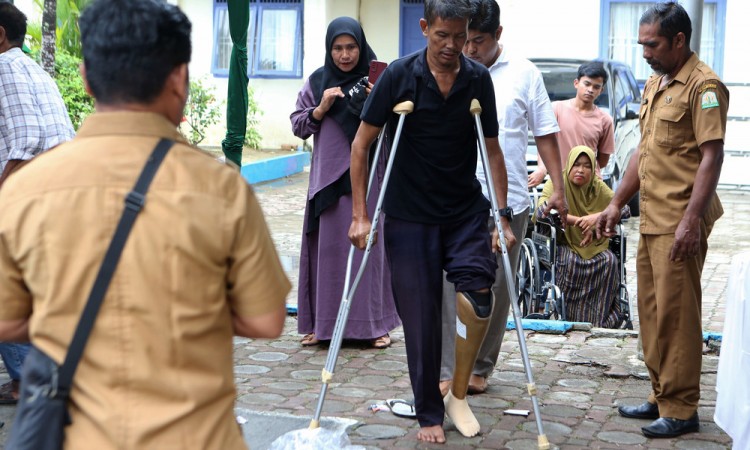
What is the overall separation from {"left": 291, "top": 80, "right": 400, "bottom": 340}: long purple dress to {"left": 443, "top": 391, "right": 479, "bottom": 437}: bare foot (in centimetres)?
167

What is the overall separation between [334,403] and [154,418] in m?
3.46

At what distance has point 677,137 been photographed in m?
4.95

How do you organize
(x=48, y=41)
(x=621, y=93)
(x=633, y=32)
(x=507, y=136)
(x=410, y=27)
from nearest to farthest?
1. (x=507, y=136)
2. (x=48, y=41)
3. (x=621, y=93)
4. (x=633, y=32)
5. (x=410, y=27)

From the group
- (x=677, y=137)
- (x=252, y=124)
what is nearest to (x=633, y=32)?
(x=252, y=124)

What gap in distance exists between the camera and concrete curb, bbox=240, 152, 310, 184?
16.4 m

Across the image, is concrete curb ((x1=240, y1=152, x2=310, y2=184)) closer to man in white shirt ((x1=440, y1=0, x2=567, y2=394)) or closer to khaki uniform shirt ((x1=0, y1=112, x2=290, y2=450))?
man in white shirt ((x1=440, y1=0, x2=567, y2=394))

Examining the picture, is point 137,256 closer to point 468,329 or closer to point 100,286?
point 100,286

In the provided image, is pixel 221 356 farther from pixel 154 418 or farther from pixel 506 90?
pixel 506 90

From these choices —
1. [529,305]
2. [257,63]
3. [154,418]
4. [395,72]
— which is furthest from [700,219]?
[257,63]

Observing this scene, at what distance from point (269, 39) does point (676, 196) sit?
15721 mm

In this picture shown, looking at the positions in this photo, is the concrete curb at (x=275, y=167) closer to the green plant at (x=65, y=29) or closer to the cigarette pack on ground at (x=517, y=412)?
the green plant at (x=65, y=29)

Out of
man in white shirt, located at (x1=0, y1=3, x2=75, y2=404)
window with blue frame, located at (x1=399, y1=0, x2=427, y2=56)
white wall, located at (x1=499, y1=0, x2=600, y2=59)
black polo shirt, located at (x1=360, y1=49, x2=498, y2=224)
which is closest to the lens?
black polo shirt, located at (x1=360, y1=49, x2=498, y2=224)

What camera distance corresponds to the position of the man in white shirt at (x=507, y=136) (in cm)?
563

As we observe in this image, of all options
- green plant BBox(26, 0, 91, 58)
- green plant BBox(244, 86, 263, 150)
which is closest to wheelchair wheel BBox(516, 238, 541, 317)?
green plant BBox(26, 0, 91, 58)
